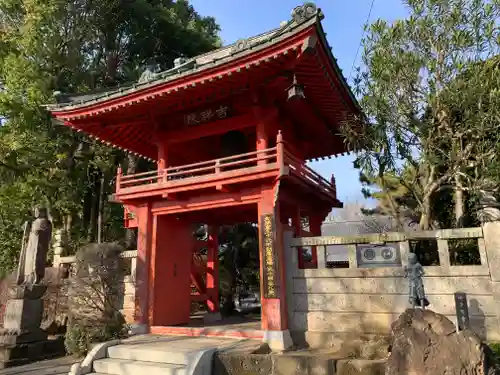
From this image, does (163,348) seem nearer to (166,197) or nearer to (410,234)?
(166,197)

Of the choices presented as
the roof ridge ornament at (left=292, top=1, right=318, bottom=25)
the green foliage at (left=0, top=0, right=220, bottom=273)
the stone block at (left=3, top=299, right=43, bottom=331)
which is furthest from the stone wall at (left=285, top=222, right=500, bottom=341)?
the green foliage at (left=0, top=0, right=220, bottom=273)

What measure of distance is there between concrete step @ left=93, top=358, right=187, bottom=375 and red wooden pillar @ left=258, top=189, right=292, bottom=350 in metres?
2.28

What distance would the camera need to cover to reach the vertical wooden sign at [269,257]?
8.95 metres

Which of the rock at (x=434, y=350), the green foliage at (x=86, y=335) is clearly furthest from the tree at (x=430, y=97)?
the green foliage at (x=86, y=335)

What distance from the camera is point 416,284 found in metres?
7.69

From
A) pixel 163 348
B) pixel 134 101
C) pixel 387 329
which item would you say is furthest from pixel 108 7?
pixel 387 329

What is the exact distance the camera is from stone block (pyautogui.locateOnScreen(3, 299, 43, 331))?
1044 centimetres

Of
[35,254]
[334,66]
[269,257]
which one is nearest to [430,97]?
[334,66]

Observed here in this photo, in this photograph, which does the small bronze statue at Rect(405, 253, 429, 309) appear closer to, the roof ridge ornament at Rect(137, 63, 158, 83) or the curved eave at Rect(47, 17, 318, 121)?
the curved eave at Rect(47, 17, 318, 121)

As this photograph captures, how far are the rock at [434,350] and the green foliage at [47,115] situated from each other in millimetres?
15159

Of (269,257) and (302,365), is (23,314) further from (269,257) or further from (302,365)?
(302,365)

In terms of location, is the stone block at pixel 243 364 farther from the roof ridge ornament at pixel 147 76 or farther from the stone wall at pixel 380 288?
the roof ridge ornament at pixel 147 76

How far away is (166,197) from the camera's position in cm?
1083

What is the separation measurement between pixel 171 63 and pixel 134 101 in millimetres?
14993
